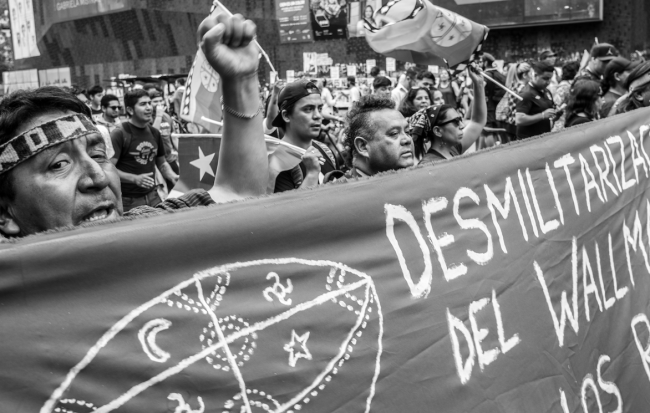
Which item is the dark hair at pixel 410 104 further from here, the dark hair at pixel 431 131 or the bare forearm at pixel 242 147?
the bare forearm at pixel 242 147

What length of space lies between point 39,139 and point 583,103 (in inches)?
213

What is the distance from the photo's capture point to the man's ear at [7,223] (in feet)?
5.74

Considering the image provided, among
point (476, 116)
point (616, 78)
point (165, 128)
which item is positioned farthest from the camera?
point (165, 128)

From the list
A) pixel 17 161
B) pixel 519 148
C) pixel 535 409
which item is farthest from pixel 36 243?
pixel 519 148

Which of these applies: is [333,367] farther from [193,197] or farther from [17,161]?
[17,161]

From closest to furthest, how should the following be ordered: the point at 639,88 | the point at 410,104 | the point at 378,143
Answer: the point at 378,143, the point at 639,88, the point at 410,104

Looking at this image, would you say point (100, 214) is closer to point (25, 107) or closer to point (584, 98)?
point (25, 107)

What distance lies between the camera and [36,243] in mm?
1341

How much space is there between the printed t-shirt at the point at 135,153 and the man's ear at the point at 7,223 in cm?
523

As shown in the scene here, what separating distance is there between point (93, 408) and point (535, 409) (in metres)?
1.36

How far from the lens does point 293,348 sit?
166 centimetres

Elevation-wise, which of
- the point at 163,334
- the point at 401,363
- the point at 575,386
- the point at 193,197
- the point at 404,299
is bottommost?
the point at 575,386

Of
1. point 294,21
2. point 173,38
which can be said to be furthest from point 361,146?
point 173,38

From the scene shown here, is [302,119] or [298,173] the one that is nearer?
[298,173]
